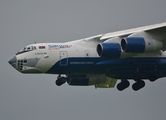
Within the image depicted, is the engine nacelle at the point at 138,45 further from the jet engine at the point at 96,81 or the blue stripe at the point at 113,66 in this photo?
the jet engine at the point at 96,81

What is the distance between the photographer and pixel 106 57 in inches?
1753

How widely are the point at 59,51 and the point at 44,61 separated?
34.3 inches

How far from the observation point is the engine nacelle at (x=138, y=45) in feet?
144

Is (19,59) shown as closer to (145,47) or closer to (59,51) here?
(59,51)

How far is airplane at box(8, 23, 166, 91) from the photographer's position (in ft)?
145

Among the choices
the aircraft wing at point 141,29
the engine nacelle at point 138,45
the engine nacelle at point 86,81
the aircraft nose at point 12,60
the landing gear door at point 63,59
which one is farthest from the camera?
the engine nacelle at point 86,81

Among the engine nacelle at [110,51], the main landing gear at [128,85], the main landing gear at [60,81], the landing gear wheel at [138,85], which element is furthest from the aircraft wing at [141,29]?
the main landing gear at [60,81]

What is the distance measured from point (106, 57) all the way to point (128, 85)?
12.0ft

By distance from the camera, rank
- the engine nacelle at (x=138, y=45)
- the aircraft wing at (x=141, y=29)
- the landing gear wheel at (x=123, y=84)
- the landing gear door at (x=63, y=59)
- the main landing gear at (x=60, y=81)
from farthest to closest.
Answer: the landing gear wheel at (x=123, y=84) < the main landing gear at (x=60, y=81) < the landing gear door at (x=63, y=59) < the aircraft wing at (x=141, y=29) < the engine nacelle at (x=138, y=45)

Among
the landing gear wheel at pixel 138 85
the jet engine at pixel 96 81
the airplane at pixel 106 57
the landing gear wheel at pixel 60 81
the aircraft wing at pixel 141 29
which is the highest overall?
the aircraft wing at pixel 141 29

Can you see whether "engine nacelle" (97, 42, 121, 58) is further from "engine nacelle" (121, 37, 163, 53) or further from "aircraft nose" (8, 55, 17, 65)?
"aircraft nose" (8, 55, 17, 65)

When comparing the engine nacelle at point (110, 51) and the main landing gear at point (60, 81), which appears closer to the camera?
the engine nacelle at point (110, 51)

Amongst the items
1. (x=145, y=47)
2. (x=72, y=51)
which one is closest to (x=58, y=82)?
(x=72, y=51)

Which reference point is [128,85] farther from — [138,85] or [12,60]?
[12,60]
